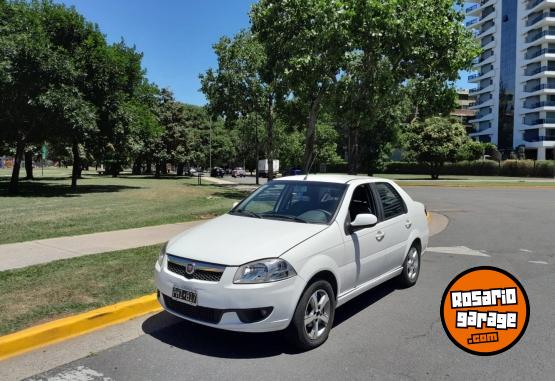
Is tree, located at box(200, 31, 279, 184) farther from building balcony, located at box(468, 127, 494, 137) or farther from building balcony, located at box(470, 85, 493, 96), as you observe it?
building balcony, located at box(470, 85, 493, 96)

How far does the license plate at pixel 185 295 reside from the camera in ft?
14.3

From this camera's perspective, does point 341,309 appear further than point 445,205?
No

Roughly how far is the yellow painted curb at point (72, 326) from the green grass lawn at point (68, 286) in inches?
7.5

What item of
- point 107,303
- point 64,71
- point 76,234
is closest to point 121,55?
point 64,71

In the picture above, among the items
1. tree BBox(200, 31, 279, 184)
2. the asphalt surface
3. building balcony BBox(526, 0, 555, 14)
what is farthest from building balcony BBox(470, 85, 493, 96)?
the asphalt surface

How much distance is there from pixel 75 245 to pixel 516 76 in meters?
99.5

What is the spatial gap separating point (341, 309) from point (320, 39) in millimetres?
12875

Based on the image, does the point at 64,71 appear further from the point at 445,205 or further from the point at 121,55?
the point at 445,205

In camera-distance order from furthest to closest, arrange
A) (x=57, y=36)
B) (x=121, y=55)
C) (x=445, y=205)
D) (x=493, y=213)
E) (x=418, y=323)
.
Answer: (x=121, y=55) < (x=57, y=36) < (x=445, y=205) < (x=493, y=213) < (x=418, y=323)

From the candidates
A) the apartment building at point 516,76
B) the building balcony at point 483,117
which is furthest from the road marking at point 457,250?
the building balcony at point 483,117

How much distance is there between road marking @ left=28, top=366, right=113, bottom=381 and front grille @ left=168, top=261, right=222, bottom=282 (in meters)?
1.06

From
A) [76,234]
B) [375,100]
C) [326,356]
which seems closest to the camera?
[326,356]

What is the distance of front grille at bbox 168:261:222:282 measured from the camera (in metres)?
4.30

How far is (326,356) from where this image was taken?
14.4ft
